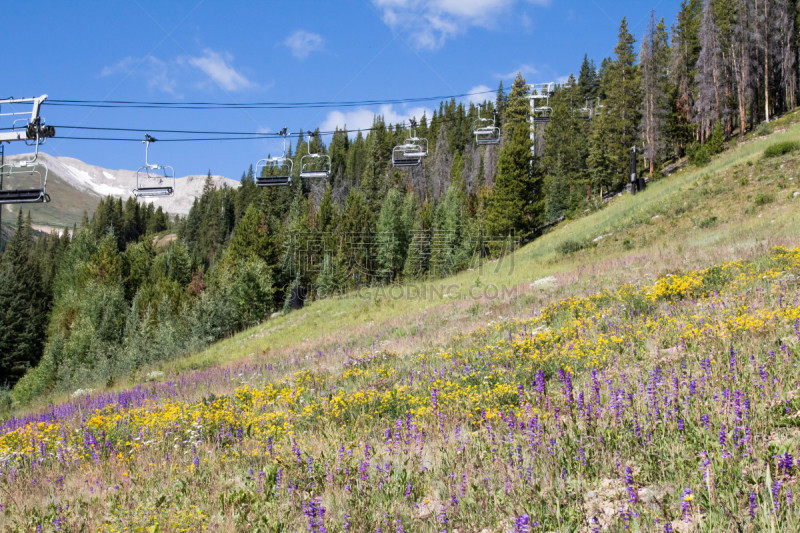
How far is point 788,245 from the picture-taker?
39.2 ft

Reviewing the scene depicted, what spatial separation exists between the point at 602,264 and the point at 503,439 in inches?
629

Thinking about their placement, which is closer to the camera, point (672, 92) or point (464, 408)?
point (464, 408)

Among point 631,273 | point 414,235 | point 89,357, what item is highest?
point 414,235

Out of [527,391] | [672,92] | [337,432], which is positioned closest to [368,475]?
[337,432]

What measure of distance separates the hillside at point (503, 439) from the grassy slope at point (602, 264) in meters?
4.03

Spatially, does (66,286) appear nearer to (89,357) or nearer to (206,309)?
(89,357)

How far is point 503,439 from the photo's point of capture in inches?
167

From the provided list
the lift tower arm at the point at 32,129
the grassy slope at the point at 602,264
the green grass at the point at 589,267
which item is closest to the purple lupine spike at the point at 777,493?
the green grass at the point at 589,267

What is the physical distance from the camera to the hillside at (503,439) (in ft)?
10.4

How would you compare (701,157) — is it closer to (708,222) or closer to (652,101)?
(652,101)

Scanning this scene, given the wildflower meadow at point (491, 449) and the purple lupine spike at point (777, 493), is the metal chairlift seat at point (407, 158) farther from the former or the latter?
the purple lupine spike at point (777, 493)

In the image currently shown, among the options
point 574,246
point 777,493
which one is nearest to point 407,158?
point 574,246

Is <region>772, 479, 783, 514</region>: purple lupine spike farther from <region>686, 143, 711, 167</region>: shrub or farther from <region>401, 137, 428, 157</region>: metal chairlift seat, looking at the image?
<region>686, 143, 711, 167</region>: shrub

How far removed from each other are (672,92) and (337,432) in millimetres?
66133
